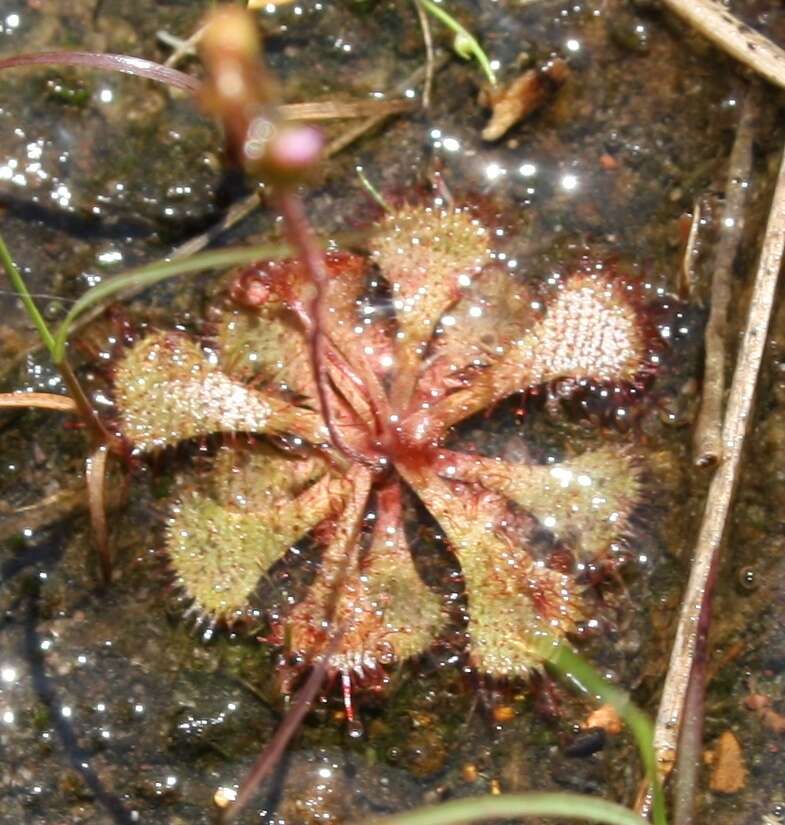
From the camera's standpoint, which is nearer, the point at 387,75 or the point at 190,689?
the point at 190,689

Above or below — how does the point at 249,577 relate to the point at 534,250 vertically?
below

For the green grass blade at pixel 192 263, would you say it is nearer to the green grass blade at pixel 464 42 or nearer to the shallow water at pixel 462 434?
the shallow water at pixel 462 434

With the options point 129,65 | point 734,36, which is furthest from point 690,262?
point 129,65

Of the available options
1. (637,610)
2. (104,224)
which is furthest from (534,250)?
(104,224)

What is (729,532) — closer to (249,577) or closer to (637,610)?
(637,610)

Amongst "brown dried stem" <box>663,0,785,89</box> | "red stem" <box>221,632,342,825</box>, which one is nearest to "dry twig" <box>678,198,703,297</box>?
"brown dried stem" <box>663,0,785,89</box>

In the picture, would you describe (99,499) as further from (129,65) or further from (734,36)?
Answer: (734,36)

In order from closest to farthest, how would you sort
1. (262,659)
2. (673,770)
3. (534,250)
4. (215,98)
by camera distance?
1. (215,98)
2. (673,770)
3. (262,659)
4. (534,250)

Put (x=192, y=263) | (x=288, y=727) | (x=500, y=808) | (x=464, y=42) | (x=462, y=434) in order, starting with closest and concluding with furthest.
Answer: (x=500, y=808), (x=192, y=263), (x=288, y=727), (x=462, y=434), (x=464, y=42)
